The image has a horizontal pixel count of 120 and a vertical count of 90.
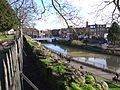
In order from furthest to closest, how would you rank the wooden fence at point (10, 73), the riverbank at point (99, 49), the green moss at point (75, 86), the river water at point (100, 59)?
the riverbank at point (99, 49) < the river water at point (100, 59) < the green moss at point (75, 86) < the wooden fence at point (10, 73)

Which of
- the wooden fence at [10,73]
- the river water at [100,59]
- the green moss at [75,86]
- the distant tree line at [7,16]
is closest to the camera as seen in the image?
the wooden fence at [10,73]

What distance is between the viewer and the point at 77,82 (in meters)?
6.35

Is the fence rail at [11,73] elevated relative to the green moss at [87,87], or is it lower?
elevated

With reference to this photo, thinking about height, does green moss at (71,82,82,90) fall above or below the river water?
above

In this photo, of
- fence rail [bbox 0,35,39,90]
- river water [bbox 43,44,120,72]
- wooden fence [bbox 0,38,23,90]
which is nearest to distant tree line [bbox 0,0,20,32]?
river water [bbox 43,44,120,72]

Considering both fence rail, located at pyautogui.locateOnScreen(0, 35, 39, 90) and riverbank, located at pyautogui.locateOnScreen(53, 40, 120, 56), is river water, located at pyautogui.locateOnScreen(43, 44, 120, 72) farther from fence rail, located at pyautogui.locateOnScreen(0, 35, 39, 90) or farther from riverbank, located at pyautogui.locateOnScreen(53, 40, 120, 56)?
fence rail, located at pyautogui.locateOnScreen(0, 35, 39, 90)

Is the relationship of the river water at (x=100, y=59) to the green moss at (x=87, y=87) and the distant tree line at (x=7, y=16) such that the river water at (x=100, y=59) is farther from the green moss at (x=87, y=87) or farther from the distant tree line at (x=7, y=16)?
the green moss at (x=87, y=87)

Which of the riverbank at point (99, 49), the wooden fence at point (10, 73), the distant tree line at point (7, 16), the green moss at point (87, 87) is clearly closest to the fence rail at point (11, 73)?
the wooden fence at point (10, 73)

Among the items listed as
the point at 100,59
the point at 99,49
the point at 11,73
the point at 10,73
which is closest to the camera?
the point at 10,73

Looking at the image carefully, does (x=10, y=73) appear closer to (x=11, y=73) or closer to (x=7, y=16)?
(x=11, y=73)

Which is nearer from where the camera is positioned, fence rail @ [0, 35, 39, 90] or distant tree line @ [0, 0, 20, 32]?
fence rail @ [0, 35, 39, 90]

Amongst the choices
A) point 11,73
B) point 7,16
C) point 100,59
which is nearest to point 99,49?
point 100,59

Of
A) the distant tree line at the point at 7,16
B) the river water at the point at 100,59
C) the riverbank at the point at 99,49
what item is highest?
the distant tree line at the point at 7,16

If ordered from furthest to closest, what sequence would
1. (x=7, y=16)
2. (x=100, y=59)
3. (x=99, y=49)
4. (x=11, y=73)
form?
(x=99, y=49), (x=100, y=59), (x=7, y=16), (x=11, y=73)
